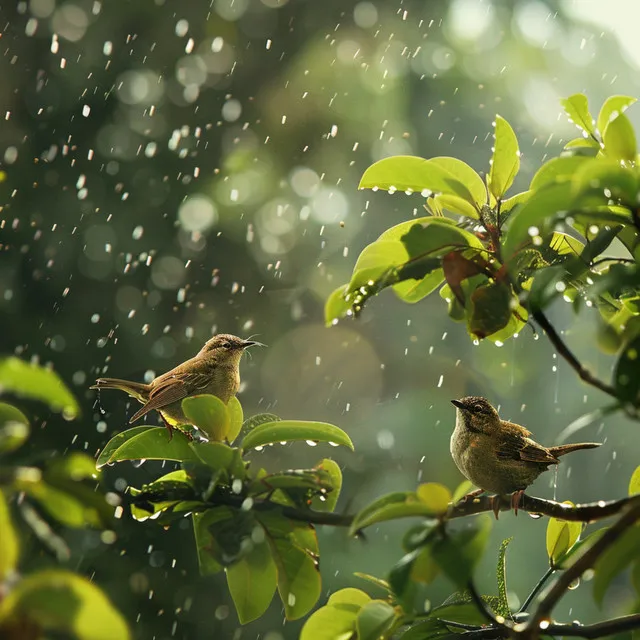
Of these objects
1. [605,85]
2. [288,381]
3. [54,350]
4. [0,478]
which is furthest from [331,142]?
[0,478]

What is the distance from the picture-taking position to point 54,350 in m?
3.89

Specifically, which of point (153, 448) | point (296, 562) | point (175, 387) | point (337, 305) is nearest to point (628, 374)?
point (337, 305)

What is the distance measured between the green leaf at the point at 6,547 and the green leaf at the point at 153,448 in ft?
1.40

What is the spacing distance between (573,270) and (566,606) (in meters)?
7.04

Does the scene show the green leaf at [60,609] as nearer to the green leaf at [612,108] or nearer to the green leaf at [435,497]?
the green leaf at [435,497]

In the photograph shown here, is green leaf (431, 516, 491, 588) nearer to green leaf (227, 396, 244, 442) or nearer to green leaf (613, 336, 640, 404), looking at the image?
green leaf (613, 336, 640, 404)

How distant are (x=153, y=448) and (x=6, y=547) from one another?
18.2 inches

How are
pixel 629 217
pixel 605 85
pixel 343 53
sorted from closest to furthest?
pixel 629 217 → pixel 343 53 → pixel 605 85

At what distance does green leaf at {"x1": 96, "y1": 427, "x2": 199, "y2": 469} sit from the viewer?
0.84 m

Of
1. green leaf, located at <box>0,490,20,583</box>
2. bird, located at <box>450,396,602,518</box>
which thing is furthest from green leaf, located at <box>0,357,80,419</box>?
bird, located at <box>450,396,602,518</box>

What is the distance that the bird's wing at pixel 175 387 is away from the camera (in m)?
1.66

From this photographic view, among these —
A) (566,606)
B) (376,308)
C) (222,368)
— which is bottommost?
(566,606)

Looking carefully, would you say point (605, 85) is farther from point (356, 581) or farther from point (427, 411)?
point (356, 581)

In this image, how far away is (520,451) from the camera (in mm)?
1491
